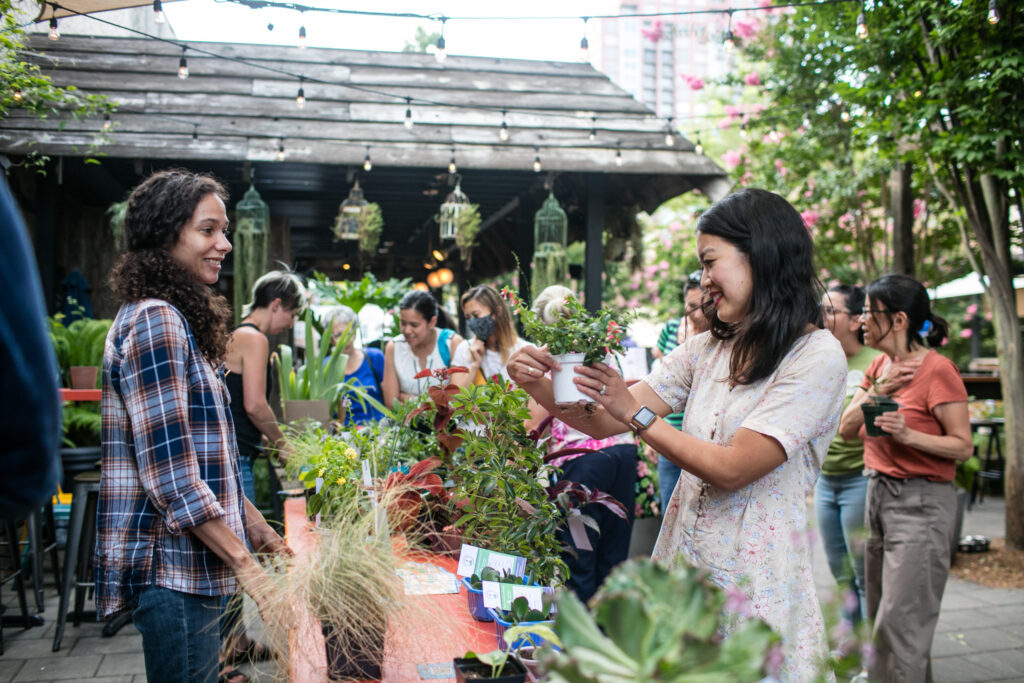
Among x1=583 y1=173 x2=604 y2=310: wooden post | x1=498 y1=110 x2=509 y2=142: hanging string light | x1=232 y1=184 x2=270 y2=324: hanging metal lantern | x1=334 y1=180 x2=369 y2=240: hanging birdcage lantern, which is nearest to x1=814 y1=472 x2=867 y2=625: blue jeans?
x1=583 y1=173 x2=604 y2=310: wooden post

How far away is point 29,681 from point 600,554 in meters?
2.89

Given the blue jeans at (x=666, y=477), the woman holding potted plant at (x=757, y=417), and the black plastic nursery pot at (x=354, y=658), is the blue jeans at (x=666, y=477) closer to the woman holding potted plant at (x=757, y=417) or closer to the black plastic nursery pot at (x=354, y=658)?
the woman holding potted plant at (x=757, y=417)

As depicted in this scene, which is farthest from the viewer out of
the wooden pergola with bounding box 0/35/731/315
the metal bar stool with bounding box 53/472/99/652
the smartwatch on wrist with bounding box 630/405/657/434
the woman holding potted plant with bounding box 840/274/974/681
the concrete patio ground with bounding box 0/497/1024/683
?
the wooden pergola with bounding box 0/35/731/315

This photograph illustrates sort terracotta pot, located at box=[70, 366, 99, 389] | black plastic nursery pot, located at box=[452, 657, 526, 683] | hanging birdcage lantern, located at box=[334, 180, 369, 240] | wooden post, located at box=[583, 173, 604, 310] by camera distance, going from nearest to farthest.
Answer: black plastic nursery pot, located at box=[452, 657, 526, 683] → terracotta pot, located at box=[70, 366, 99, 389] → hanging birdcage lantern, located at box=[334, 180, 369, 240] → wooden post, located at box=[583, 173, 604, 310]

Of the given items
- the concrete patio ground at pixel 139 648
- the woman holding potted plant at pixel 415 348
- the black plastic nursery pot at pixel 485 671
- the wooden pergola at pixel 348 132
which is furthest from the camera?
the wooden pergola at pixel 348 132

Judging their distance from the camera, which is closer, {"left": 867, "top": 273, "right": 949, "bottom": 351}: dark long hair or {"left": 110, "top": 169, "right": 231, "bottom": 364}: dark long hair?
→ {"left": 110, "top": 169, "right": 231, "bottom": 364}: dark long hair

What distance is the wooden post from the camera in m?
7.57

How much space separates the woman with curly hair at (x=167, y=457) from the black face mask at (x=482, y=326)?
2587mm

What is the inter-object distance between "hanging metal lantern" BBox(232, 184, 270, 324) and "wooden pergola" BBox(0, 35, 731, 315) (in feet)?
0.95

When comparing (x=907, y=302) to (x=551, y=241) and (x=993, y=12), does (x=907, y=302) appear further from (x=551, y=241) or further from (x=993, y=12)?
(x=551, y=241)

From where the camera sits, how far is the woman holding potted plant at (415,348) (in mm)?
4930

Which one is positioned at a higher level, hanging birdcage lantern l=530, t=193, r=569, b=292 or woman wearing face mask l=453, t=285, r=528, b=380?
hanging birdcage lantern l=530, t=193, r=569, b=292

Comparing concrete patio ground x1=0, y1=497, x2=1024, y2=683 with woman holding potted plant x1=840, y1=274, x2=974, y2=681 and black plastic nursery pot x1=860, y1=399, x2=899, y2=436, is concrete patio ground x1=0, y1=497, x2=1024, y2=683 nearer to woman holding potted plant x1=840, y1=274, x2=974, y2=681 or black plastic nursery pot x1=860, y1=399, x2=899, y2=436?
woman holding potted plant x1=840, y1=274, x2=974, y2=681

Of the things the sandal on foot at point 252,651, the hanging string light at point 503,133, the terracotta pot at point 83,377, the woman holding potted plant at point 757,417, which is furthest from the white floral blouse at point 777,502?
the hanging string light at point 503,133
